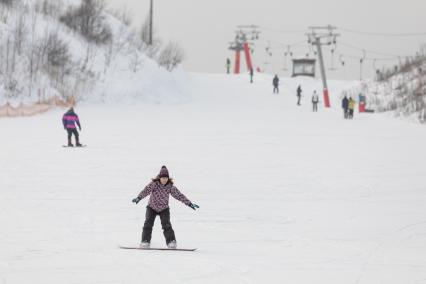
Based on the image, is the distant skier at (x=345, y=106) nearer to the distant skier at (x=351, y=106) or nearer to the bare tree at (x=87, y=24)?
the distant skier at (x=351, y=106)

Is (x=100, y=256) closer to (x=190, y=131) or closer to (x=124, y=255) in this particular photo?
(x=124, y=255)

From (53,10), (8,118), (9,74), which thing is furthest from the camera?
(53,10)

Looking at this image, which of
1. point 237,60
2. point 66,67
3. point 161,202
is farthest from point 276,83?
point 161,202

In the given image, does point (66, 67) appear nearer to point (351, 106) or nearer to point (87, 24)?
point (87, 24)

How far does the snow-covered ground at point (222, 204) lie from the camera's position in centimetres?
935

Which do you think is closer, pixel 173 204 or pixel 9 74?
pixel 173 204

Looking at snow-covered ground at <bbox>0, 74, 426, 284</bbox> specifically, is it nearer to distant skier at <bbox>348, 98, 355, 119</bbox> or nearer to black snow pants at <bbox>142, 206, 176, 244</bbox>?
black snow pants at <bbox>142, 206, 176, 244</bbox>

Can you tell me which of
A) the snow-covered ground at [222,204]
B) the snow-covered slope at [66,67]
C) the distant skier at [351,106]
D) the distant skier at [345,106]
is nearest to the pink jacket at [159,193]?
the snow-covered ground at [222,204]

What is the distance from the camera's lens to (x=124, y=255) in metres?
9.95

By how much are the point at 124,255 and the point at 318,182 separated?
8626 millimetres

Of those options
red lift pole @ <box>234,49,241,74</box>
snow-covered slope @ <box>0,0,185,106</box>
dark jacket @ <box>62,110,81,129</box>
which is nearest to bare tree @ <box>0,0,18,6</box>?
snow-covered slope @ <box>0,0,185,106</box>

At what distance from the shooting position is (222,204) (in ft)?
48.6

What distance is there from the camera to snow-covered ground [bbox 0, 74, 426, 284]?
9.35m

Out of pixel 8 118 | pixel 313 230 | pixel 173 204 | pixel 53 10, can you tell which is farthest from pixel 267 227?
pixel 53 10
